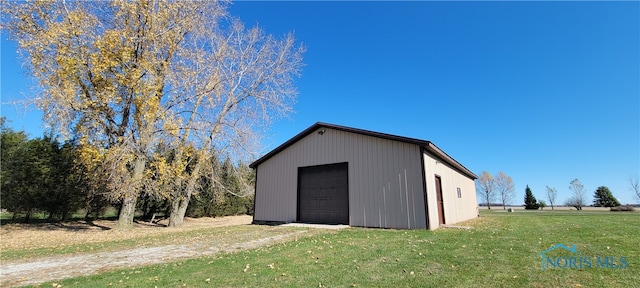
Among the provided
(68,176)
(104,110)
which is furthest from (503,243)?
(68,176)

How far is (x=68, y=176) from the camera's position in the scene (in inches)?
601

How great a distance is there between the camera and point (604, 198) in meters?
43.1

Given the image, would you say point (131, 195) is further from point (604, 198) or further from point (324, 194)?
point (604, 198)

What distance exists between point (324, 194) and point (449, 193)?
6199 millimetres

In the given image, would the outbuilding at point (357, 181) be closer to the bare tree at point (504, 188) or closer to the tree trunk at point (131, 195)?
the tree trunk at point (131, 195)

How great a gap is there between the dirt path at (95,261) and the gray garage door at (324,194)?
4436 millimetres

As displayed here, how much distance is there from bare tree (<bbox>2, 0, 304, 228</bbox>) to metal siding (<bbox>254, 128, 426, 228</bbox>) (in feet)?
12.0

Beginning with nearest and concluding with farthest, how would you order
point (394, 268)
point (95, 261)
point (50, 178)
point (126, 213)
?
point (394, 268), point (95, 261), point (126, 213), point (50, 178)

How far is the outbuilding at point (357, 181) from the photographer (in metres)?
9.97

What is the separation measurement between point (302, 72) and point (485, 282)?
53.3 ft

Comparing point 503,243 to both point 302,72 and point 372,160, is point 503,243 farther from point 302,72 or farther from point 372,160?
point 302,72

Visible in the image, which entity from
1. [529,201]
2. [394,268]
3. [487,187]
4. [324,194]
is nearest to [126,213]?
[324,194]

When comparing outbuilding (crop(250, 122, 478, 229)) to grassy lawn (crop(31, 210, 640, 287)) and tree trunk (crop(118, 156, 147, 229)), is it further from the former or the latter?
tree trunk (crop(118, 156, 147, 229))

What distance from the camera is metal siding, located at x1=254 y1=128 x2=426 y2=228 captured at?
9.97 metres
